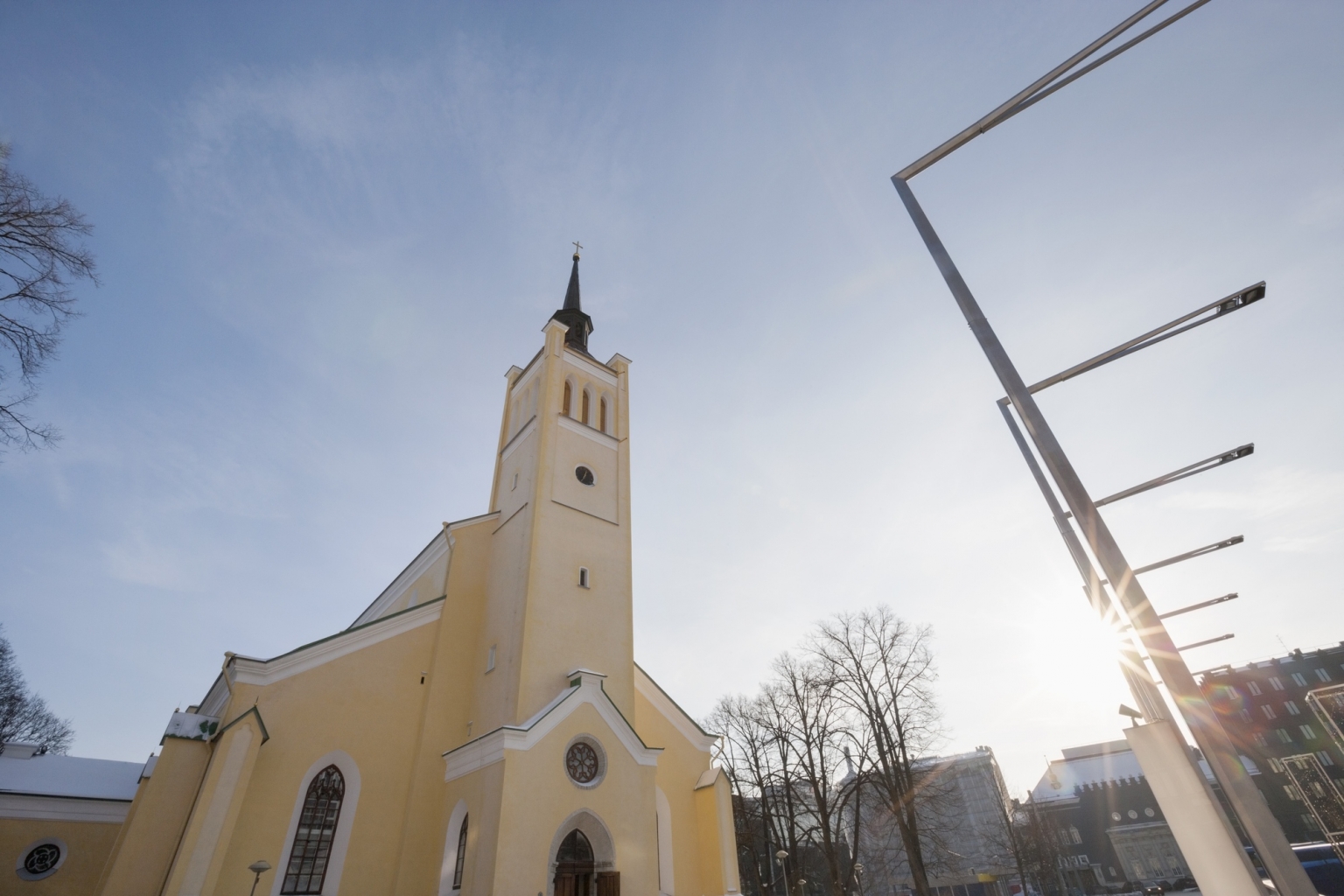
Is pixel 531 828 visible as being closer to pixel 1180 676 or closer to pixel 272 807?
pixel 272 807

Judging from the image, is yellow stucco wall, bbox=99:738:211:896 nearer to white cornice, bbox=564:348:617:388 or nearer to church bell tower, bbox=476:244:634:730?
church bell tower, bbox=476:244:634:730

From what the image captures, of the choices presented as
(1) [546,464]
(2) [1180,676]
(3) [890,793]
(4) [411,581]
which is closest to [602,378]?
(1) [546,464]

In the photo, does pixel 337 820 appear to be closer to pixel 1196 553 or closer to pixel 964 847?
pixel 1196 553

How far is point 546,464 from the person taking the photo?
67.2 ft

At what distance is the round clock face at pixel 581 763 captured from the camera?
1515 centimetres

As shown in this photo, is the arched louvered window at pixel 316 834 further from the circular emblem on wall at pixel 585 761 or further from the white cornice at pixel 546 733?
the circular emblem on wall at pixel 585 761

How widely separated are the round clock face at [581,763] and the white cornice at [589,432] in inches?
411

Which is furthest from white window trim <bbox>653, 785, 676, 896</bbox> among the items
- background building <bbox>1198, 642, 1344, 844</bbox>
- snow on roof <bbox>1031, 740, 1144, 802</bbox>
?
snow on roof <bbox>1031, 740, 1144, 802</bbox>

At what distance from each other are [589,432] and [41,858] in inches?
753

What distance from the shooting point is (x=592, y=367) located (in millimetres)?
24781

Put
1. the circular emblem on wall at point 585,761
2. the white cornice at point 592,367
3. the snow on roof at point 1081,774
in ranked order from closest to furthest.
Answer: the circular emblem on wall at point 585,761 → the white cornice at point 592,367 → the snow on roof at point 1081,774

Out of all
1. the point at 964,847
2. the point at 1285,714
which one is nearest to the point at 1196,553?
the point at 1285,714

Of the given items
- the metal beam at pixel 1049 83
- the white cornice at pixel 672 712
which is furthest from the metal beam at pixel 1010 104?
the white cornice at pixel 672 712

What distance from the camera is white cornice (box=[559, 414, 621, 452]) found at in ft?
72.9
